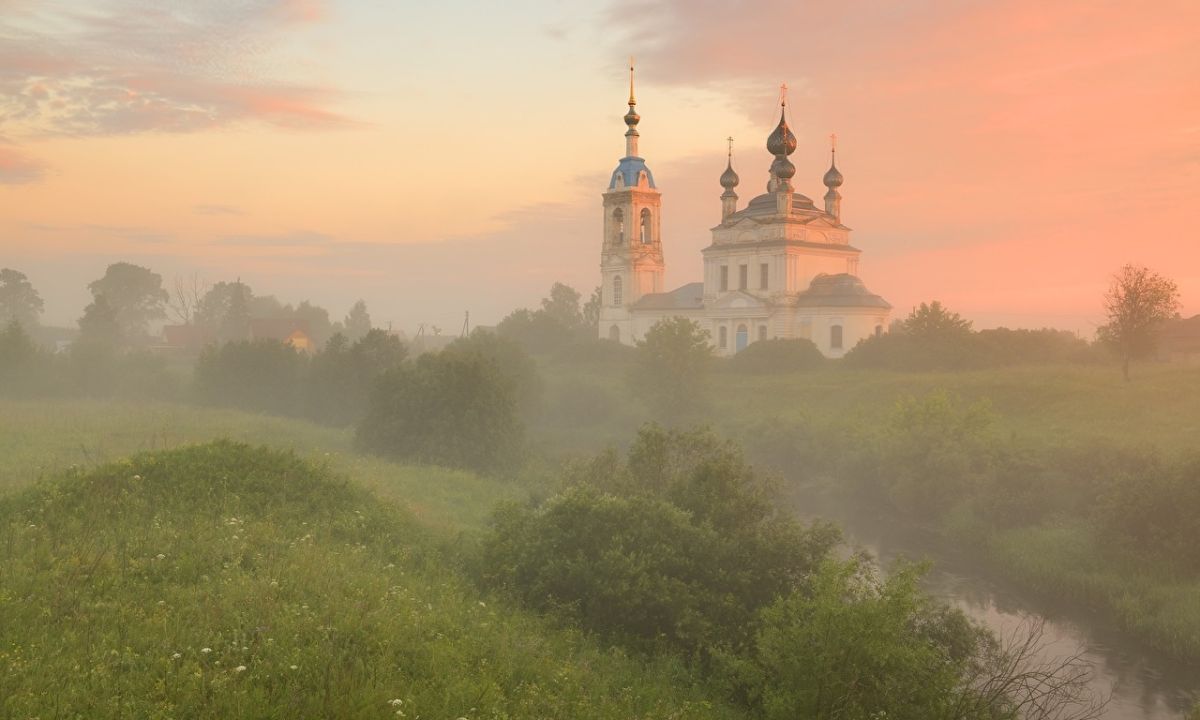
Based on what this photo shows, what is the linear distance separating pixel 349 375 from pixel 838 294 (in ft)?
115

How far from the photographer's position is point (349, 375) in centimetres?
5300

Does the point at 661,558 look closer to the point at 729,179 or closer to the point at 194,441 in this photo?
the point at 194,441

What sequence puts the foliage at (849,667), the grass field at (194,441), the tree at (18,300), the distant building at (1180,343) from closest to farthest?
the foliage at (849,667) → the grass field at (194,441) → the distant building at (1180,343) → the tree at (18,300)

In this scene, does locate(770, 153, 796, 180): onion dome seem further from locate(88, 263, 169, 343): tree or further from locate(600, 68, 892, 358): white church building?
locate(88, 263, 169, 343): tree

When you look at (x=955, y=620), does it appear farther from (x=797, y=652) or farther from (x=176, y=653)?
(x=176, y=653)

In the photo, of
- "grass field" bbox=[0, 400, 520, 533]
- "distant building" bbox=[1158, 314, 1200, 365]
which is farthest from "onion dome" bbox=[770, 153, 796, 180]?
"grass field" bbox=[0, 400, 520, 533]

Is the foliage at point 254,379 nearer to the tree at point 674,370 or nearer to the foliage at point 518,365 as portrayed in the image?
the foliage at point 518,365

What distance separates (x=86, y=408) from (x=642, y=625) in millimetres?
46152

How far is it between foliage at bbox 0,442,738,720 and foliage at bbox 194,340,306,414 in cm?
4131

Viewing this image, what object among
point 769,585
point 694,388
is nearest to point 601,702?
point 769,585

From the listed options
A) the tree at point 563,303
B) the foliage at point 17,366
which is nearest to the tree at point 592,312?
the tree at point 563,303

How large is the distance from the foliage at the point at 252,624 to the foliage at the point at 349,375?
35.1m

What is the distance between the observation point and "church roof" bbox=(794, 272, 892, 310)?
202 ft

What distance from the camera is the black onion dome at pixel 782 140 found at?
63125 millimetres
